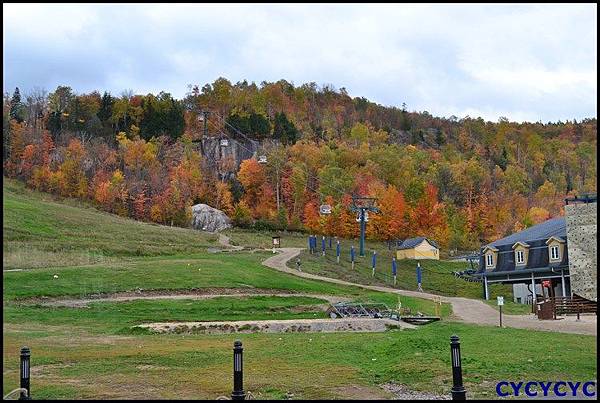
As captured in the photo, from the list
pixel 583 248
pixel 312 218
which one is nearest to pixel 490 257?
pixel 583 248

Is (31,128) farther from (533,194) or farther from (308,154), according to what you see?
(533,194)

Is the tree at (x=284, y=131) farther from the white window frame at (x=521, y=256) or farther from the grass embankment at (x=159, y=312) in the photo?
the grass embankment at (x=159, y=312)

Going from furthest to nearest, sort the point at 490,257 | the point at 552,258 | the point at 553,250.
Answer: the point at 490,257
the point at 553,250
the point at 552,258

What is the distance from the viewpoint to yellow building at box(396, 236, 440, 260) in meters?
73.4

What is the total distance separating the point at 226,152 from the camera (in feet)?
442

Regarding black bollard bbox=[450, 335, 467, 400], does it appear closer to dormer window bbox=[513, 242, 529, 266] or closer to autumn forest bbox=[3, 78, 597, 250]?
dormer window bbox=[513, 242, 529, 266]

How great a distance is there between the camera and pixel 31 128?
13150cm

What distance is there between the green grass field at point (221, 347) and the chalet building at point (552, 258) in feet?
35.7

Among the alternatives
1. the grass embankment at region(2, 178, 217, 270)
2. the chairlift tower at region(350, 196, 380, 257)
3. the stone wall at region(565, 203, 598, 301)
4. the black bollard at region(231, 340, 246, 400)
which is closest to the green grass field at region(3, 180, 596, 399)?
the black bollard at region(231, 340, 246, 400)

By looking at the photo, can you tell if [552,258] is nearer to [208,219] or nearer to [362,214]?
[362,214]

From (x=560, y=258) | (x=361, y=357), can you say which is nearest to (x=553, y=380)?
(x=361, y=357)

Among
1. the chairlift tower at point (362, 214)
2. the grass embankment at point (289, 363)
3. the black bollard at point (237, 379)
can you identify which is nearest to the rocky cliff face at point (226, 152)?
the chairlift tower at point (362, 214)

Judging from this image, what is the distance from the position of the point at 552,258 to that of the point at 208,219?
63.9 m

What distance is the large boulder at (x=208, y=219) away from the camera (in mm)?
100250
